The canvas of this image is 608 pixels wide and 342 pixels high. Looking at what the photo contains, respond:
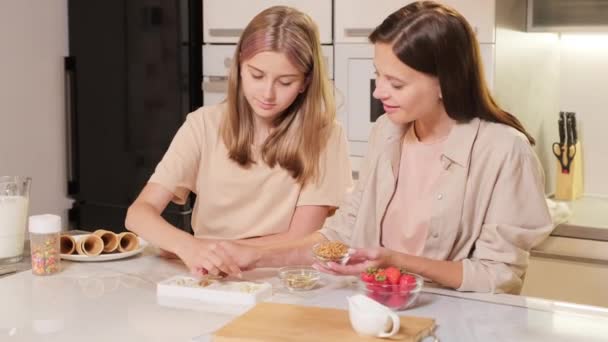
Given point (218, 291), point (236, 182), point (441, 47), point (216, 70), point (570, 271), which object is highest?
point (441, 47)

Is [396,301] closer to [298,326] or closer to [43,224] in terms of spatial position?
[298,326]

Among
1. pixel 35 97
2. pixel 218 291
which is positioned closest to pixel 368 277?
pixel 218 291

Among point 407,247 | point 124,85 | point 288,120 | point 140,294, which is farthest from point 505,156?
point 124,85

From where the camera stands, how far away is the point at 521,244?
1796mm

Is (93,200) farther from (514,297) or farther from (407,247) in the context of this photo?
(514,297)

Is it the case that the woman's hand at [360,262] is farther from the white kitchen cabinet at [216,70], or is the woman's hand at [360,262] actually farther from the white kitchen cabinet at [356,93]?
the white kitchen cabinet at [216,70]

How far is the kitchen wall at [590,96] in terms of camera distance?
329 cm

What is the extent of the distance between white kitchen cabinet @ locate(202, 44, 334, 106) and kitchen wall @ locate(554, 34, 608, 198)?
125 cm

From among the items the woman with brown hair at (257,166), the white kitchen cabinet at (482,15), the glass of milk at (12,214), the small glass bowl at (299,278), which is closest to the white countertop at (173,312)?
the small glass bowl at (299,278)

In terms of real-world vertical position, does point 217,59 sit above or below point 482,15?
below

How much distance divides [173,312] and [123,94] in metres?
2.07

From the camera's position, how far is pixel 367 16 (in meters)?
3.11

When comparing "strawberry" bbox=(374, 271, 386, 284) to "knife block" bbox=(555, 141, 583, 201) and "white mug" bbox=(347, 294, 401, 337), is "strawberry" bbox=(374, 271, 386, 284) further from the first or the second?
"knife block" bbox=(555, 141, 583, 201)

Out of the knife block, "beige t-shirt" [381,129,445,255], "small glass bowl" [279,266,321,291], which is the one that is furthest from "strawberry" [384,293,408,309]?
the knife block
